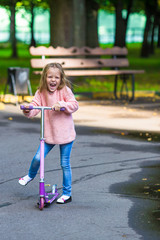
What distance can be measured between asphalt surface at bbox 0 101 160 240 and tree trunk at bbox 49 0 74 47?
20.9 feet

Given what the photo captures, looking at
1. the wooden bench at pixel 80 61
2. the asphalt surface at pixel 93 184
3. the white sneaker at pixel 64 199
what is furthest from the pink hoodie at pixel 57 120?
the wooden bench at pixel 80 61

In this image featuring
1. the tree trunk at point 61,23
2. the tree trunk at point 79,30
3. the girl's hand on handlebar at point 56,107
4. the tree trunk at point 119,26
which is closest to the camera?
the girl's hand on handlebar at point 56,107

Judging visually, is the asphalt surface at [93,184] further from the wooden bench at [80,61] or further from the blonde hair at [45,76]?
the wooden bench at [80,61]

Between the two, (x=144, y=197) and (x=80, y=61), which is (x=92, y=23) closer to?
(x=80, y=61)

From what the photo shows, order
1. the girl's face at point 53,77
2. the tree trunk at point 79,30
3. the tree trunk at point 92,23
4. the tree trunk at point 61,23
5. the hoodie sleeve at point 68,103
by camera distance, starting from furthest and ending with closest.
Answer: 1. the tree trunk at point 92,23
2. the tree trunk at point 79,30
3. the tree trunk at point 61,23
4. the girl's face at point 53,77
5. the hoodie sleeve at point 68,103

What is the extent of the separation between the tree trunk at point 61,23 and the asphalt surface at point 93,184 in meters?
6.37

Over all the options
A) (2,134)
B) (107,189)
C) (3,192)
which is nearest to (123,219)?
(107,189)

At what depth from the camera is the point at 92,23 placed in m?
25.8

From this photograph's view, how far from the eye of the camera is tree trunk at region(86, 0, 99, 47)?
84.5ft

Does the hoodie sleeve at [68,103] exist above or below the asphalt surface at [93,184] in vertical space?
above

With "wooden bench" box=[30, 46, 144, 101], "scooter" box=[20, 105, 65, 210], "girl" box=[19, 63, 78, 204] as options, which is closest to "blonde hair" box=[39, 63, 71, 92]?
"girl" box=[19, 63, 78, 204]

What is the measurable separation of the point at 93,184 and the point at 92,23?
64.9ft

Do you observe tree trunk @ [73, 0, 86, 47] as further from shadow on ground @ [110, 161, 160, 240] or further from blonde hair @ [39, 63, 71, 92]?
blonde hair @ [39, 63, 71, 92]

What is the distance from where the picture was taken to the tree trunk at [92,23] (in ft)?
84.5
